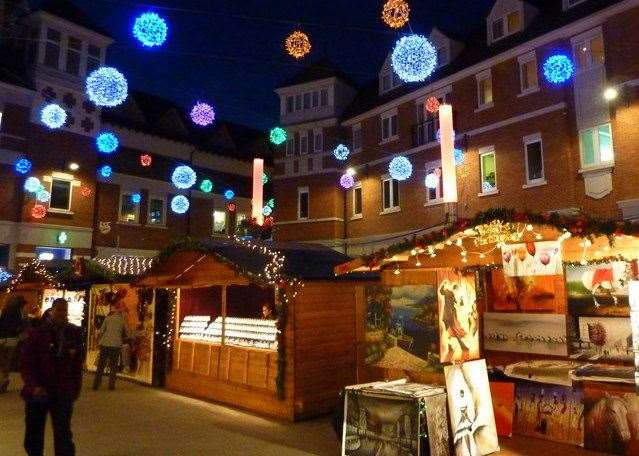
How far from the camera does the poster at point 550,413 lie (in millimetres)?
6973

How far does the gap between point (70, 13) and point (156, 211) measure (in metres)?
10.2

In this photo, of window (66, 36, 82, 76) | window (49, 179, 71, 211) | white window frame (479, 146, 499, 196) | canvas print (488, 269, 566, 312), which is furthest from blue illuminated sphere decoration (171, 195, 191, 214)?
canvas print (488, 269, 566, 312)

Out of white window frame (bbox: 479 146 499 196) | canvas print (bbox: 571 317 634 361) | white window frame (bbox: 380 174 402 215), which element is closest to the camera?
canvas print (bbox: 571 317 634 361)

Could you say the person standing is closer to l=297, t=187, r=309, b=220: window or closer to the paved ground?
the paved ground

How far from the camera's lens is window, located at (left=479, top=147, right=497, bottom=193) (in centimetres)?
1848

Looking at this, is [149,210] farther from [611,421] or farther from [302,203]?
[611,421]

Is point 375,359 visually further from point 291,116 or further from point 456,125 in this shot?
point 291,116

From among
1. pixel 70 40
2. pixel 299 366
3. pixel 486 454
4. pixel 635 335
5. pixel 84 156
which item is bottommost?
pixel 486 454

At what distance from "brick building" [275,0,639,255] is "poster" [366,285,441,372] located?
4.14 m

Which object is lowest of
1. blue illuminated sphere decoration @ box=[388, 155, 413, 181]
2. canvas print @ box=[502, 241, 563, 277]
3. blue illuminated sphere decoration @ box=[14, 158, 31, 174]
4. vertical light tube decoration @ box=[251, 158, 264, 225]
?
canvas print @ box=[502, 241, 563, 277]

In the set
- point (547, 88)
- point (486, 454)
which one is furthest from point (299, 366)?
point (547, 88)

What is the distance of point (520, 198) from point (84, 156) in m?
19.0

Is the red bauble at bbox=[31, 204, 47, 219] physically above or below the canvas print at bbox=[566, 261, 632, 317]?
above

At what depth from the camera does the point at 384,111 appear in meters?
23.4
